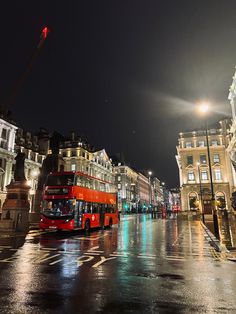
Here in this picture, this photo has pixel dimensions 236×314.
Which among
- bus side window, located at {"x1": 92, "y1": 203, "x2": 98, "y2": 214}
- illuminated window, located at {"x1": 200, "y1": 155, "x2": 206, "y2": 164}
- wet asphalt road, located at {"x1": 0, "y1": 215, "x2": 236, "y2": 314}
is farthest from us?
illuminated window, located at {"x1": 200, "y1": 155, "x2": 206, "y2": 164}

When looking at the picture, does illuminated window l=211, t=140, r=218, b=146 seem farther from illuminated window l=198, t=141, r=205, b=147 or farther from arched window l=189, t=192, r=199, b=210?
arched window l=189, t=192, r=199, b=210

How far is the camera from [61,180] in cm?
2044

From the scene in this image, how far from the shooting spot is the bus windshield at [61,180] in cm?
2027

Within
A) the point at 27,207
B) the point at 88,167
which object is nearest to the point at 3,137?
the point at 88,167

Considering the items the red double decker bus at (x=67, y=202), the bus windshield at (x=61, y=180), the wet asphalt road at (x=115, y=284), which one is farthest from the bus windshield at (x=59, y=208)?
the wet asphalt road at (x=115, y=284)

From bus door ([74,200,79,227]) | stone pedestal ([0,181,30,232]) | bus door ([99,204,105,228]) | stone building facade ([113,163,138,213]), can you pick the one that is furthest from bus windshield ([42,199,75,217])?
stone building facade ([113,163,138,213])

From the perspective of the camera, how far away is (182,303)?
5320mm

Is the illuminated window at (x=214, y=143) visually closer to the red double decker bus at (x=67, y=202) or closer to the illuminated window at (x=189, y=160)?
the illuminated window at (x=189, y=160)

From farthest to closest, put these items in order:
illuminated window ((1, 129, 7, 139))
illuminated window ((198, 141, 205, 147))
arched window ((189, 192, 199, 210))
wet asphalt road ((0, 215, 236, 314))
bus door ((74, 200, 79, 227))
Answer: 1. illuminated window ((198, 141, 205, 147))
2. arched window ((189, 192, 199, 210))
3. illuminated window ((1, 129, 7, 139))
4. bus door ((74, 200, 79, 227))
5. wet asphalt road ((0, 215, 236, 314))

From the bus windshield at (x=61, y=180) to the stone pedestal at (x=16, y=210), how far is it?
336 cm

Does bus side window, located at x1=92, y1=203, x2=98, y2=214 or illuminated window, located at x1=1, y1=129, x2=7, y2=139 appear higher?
illuminated window, located at x1=1, y1=129, x2=7, y2=139

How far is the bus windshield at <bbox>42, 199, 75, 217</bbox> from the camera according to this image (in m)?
19.6

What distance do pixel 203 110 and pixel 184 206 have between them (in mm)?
50427

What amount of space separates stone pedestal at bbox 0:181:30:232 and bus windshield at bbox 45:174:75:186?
3.36 metres
